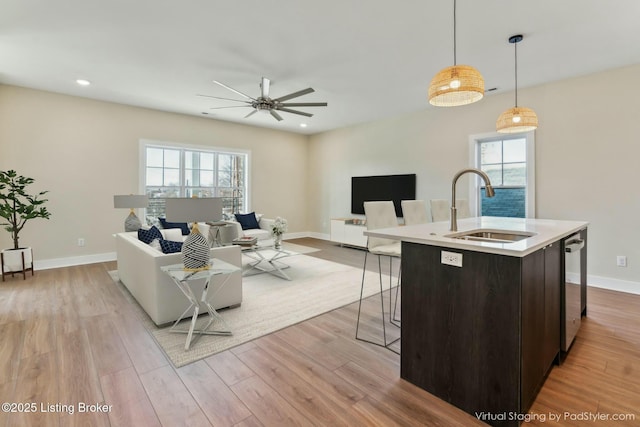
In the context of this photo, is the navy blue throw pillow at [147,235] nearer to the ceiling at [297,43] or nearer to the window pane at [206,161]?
the ceiling at [297,43]

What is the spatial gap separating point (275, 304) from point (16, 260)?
153 inches

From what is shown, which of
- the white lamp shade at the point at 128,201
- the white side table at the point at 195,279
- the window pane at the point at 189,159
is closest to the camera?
the white side table at the point at 195,279

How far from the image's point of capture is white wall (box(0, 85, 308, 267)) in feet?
14.8

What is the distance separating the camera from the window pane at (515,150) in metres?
4.53

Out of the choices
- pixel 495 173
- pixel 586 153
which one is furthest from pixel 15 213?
pixel 586 153

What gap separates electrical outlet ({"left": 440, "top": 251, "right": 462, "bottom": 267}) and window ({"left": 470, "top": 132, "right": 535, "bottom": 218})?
365cm

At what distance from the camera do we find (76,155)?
4922 millimetres

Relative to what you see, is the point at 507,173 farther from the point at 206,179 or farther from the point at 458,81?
the point at 206,179

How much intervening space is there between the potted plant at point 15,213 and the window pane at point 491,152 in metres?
6.72

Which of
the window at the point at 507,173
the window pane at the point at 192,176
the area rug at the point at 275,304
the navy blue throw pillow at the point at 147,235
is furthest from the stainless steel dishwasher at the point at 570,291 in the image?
the window pane at the point at 192,176

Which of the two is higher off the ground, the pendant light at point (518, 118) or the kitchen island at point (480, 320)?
the pendant light at point (518, 118)

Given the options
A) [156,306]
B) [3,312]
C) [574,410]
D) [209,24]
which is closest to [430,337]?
[574,410]

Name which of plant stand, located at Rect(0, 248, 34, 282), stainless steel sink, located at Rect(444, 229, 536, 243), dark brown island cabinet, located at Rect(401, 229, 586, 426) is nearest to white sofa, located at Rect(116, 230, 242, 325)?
dark brown island cabinet, located at Rect(401, 229, 586, 426)

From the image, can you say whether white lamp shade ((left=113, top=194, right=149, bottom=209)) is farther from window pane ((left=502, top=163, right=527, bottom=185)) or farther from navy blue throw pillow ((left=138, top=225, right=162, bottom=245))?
window pane ((left=502, top=163, right=527, bottom=185))
